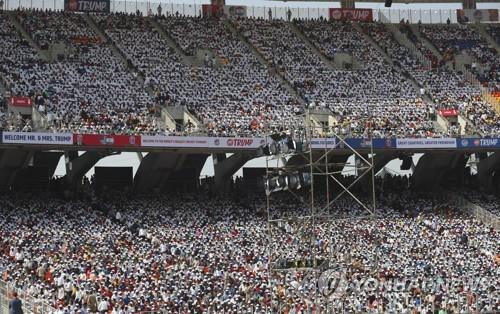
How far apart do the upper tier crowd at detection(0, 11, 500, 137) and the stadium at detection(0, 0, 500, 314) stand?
13 cm

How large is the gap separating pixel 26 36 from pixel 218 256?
1850 cm

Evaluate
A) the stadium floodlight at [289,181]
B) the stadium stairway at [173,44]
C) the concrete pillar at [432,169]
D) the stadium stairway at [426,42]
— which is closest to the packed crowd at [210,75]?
the stadium stairway at [173,44]

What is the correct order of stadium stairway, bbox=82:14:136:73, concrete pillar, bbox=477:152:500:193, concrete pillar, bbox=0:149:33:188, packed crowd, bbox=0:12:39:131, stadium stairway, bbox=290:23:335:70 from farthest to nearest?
stadium stairway, bbox=290:23:335:70, concrete pillar, bbox=477:152:500:193, stadium stairway, bbox=82:14:136:73, concrete pillar, bbox=0:149:33:188, packed crowd, bbox=0:12:39:131

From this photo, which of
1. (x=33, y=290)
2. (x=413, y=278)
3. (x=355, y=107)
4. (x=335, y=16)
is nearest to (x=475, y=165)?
(x=355, y=107)

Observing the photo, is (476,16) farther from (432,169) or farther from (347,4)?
(432,169)

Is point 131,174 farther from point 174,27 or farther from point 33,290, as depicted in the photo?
point 33,290

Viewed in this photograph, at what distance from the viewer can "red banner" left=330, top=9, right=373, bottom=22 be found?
6619 centimetres

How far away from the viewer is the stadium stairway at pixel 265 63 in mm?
56003

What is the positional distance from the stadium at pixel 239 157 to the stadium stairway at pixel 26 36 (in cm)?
11

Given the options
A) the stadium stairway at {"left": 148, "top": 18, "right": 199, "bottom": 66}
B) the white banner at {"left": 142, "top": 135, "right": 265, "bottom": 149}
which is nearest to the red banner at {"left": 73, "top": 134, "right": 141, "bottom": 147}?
the white banner at {"left": 142, "top": 135, "right": 265, "bottom": 149}

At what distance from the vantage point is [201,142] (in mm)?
48438

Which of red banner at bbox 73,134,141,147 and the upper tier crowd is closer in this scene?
red banner at bbox 73,134,141,147

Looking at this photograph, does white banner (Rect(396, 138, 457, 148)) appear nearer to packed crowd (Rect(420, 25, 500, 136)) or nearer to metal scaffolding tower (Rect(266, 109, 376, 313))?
packed crowd (Rect(420, 25, 500, 136))

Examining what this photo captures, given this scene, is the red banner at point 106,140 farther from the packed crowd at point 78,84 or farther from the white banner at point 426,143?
the white banner at point 426,143
